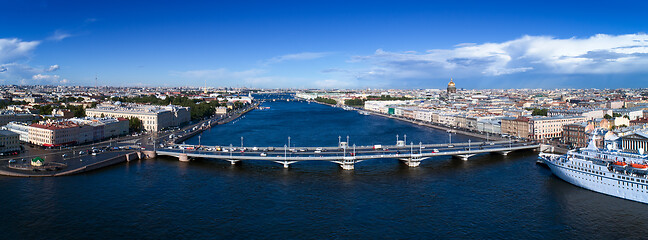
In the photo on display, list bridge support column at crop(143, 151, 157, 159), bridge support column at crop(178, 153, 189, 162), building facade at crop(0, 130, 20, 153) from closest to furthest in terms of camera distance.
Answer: bridge support column at crop(178, 153, 189, 162) → building facade at crop(0, 130, 20, 153) → bridge support column at crop(143, 151, 157, 159)

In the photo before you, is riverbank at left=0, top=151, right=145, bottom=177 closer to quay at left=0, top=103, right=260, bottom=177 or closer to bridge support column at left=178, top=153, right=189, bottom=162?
quay at left=0, top=103, right=260, bottom=177

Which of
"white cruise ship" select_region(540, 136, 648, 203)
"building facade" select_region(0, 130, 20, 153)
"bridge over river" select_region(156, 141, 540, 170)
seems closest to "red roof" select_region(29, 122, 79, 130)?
"building facade" select_region(0, 130, 20, 153)

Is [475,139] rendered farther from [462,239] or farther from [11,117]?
[11,117]

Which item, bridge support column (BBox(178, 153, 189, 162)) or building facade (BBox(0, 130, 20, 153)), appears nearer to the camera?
bridge support column (BBox(178, 153, 189, 162))

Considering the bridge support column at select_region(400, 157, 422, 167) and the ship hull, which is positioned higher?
the bridge support column at select_region(400, 157, 422, 167)

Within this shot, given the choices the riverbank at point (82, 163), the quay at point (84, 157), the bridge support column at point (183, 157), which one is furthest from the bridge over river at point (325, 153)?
the riverbank at point (82, 163)

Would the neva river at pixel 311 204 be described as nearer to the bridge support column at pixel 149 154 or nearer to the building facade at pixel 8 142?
the bridge support column at pixel 149 154

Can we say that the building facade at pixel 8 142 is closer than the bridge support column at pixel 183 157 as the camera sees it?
No

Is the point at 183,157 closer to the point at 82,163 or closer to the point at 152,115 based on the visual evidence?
the point at 82,163
